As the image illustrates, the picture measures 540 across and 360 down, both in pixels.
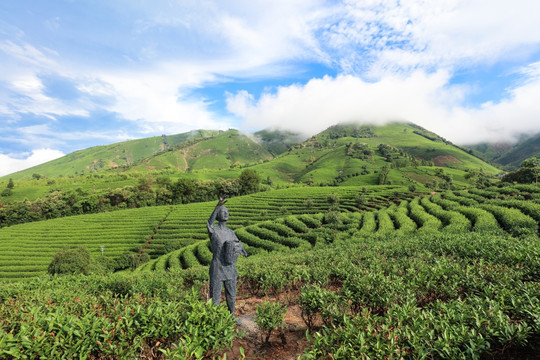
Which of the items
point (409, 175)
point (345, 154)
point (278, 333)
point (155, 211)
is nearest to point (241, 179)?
point (155, 211)

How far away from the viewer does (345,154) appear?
172750 millimetres

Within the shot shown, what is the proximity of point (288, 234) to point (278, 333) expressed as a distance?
2997cm

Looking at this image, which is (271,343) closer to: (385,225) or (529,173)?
(385,225)

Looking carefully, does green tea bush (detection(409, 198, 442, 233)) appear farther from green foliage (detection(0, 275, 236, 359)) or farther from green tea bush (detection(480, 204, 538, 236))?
green foliage (detection(0, 275, 236, 359))

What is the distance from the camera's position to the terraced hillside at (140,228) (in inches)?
1667

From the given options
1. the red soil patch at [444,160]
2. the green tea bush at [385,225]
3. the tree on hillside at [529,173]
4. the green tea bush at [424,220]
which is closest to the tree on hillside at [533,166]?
the tree on hillside at [529,173]

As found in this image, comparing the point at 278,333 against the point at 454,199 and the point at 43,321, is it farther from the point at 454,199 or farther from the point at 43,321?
the point at 454,199

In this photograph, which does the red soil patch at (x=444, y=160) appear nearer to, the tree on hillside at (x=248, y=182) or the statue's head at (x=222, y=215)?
the tree on hillside at (x=248, y=182)

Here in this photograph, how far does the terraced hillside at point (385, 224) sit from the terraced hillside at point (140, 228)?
12.9m

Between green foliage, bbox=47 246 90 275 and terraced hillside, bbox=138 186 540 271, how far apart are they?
7.10 metres

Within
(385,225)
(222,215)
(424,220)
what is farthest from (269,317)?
(424,220)

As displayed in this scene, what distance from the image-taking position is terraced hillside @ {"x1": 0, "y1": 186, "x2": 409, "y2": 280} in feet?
139

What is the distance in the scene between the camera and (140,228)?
5472cm

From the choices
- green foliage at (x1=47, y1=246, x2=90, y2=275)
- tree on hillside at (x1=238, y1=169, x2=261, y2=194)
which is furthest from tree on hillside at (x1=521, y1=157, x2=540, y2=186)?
green foliage at (x1=47, y1=246, x2=90, y2=275)
